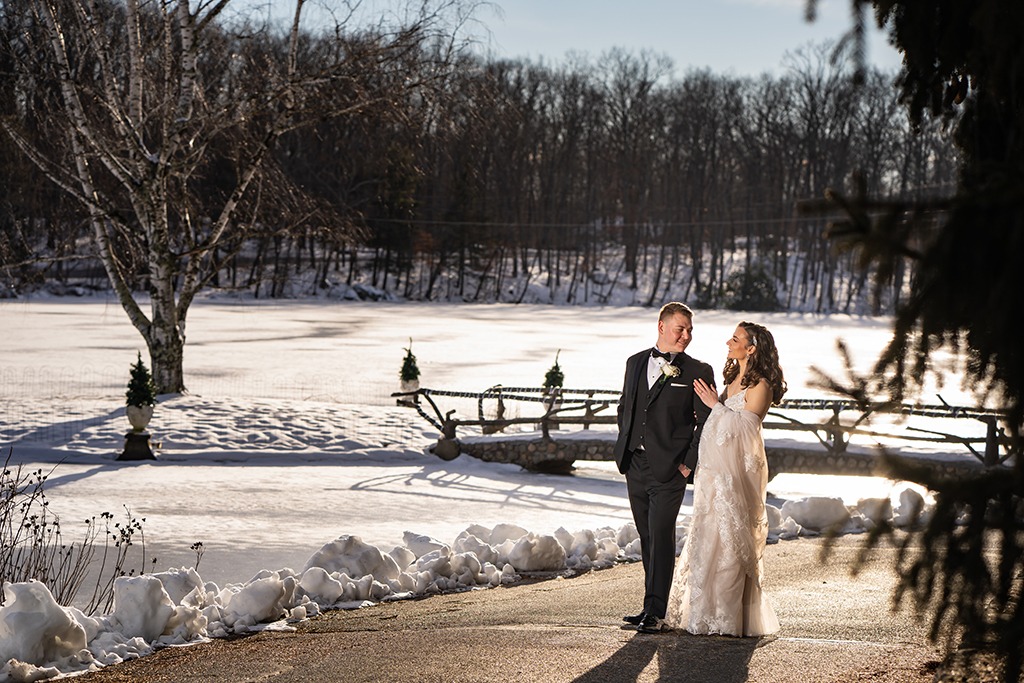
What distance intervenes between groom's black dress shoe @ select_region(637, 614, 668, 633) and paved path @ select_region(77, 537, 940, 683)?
88 mm

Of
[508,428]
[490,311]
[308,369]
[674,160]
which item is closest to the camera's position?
[508,428]

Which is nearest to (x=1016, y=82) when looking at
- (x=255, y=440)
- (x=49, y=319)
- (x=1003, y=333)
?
(x=1003, y=333)

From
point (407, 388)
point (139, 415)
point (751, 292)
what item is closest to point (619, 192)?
point (751, 292)

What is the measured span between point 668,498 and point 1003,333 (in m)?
4.84

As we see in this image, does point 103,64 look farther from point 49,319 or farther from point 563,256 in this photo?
point 563,256

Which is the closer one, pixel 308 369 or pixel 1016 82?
pixel 1016 82

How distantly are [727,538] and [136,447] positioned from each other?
12933 mm

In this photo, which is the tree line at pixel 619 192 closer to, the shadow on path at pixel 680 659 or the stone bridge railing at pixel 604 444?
→ the stone bridge railing at pixel 604 444

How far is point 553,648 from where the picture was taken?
6.46 meters

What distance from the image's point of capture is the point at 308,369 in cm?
2950

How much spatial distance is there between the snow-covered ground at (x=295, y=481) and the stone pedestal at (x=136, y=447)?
25cm

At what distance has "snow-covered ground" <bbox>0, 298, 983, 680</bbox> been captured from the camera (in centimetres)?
758

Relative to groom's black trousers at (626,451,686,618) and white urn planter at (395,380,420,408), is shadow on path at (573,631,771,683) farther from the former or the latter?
white urn planter at (395,380,420,408)

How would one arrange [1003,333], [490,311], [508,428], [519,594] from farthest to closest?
[490,311]
[508,428]
[519,594]
[1003,333]
